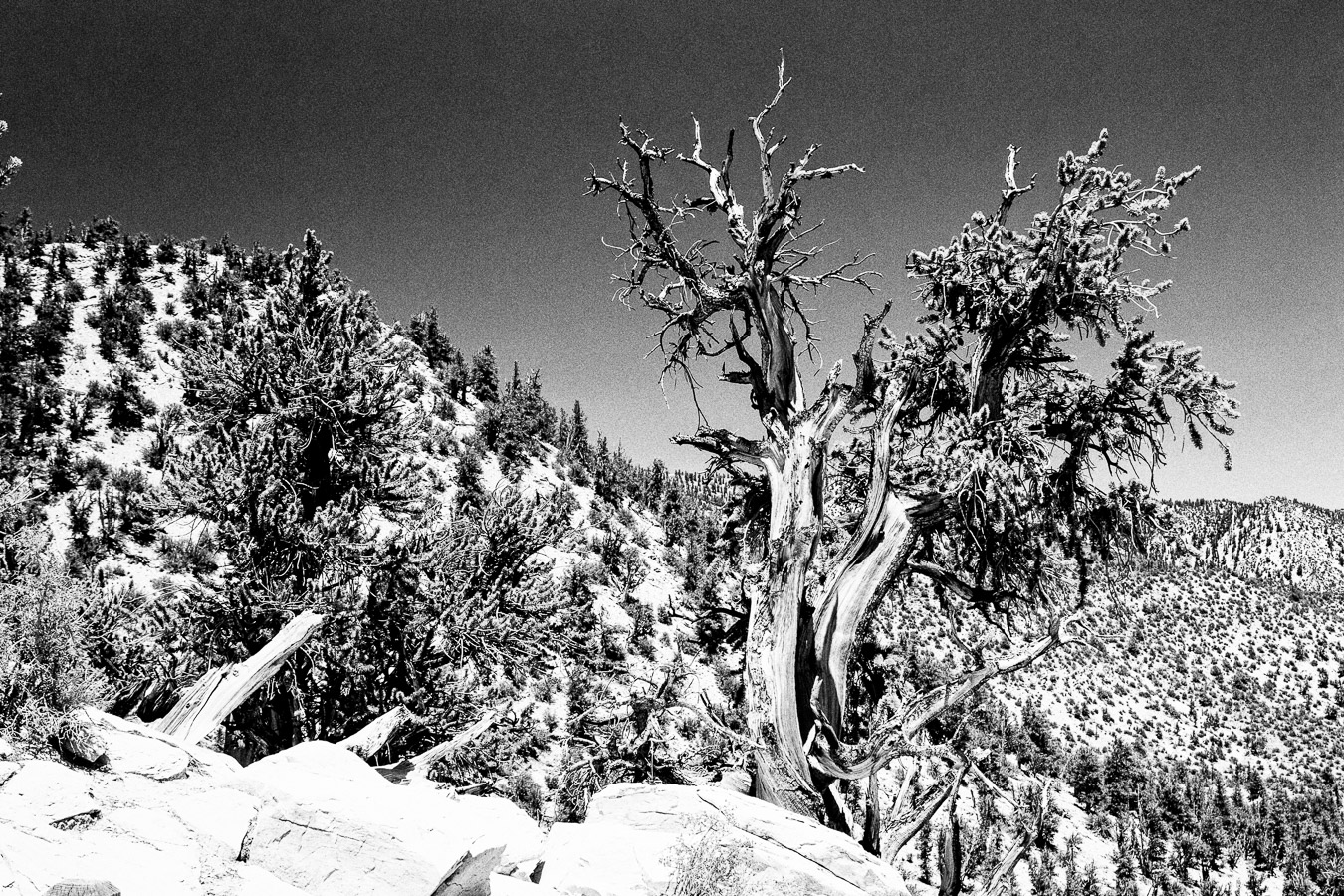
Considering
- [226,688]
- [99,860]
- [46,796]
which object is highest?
[226,688]

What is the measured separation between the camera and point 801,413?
19.5 feet

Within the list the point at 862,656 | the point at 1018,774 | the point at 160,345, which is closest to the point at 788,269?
the point at 862,656

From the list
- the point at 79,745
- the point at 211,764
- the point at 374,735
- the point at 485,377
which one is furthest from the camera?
the point at 485,377

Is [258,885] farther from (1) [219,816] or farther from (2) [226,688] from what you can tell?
(2) [226,688]

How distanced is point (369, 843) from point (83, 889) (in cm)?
120

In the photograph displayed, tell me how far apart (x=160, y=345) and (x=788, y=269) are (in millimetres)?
30853

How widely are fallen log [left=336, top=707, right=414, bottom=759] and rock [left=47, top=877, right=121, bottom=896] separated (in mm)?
4312

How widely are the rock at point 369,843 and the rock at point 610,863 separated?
1.18 feet

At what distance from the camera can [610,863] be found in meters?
3.62

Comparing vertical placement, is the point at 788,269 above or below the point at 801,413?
above

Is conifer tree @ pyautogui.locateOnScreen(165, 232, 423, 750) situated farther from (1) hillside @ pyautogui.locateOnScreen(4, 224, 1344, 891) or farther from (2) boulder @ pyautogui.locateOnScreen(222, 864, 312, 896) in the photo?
(2) boulder @ pyautogui.locateOnScreen(222, 864, 312, 896)

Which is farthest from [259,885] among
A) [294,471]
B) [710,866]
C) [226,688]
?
[294,471]

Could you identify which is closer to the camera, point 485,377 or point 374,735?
point 374,735

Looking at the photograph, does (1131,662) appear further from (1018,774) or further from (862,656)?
(862,656)
